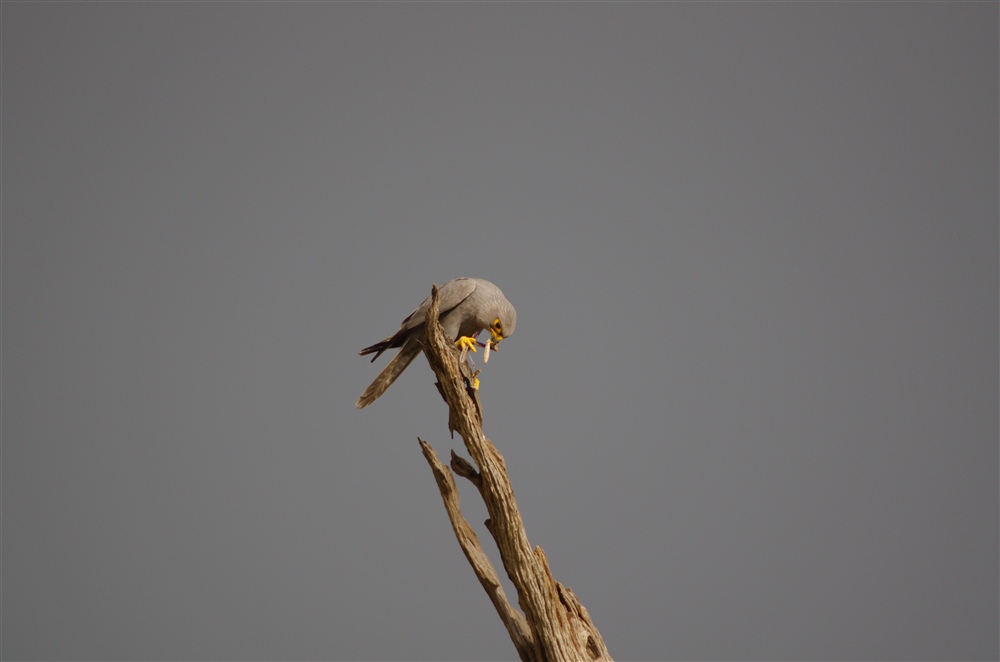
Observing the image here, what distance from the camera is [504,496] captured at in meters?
3.70

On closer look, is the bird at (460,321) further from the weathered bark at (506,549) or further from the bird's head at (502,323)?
the weathered bark at (506,549)

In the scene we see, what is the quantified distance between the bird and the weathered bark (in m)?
0.15

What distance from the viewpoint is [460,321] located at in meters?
3.84

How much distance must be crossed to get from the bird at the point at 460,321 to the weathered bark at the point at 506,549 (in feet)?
0.50

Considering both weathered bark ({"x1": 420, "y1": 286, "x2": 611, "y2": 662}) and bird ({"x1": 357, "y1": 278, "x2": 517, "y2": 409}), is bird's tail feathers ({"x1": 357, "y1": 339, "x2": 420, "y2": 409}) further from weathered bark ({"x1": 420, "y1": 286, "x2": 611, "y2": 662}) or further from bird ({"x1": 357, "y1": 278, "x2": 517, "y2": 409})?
weathered bark ({"x1": 420, "y1": 286, "x2": 611, "y2": 662})

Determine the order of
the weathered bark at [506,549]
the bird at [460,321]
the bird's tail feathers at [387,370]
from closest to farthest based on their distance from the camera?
the weathered bark at [506,549] → the bird at [460,321] → the bird's tail feathers at [387,370]

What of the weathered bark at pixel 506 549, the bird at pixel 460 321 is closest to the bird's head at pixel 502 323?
the bird at pixel 460 321

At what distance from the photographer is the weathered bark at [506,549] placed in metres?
3.65

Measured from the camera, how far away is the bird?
12.4ft

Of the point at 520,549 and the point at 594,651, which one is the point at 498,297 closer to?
the point at 520,549

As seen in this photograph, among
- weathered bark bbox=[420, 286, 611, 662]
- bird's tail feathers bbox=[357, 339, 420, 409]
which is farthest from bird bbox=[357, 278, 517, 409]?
weathered bark bbox=[420, 286, 611, 662]

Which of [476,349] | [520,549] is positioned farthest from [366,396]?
[520,549]

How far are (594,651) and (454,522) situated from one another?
2.59 feet

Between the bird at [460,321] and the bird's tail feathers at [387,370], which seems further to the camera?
the bird's tail feathers at [387,370]
